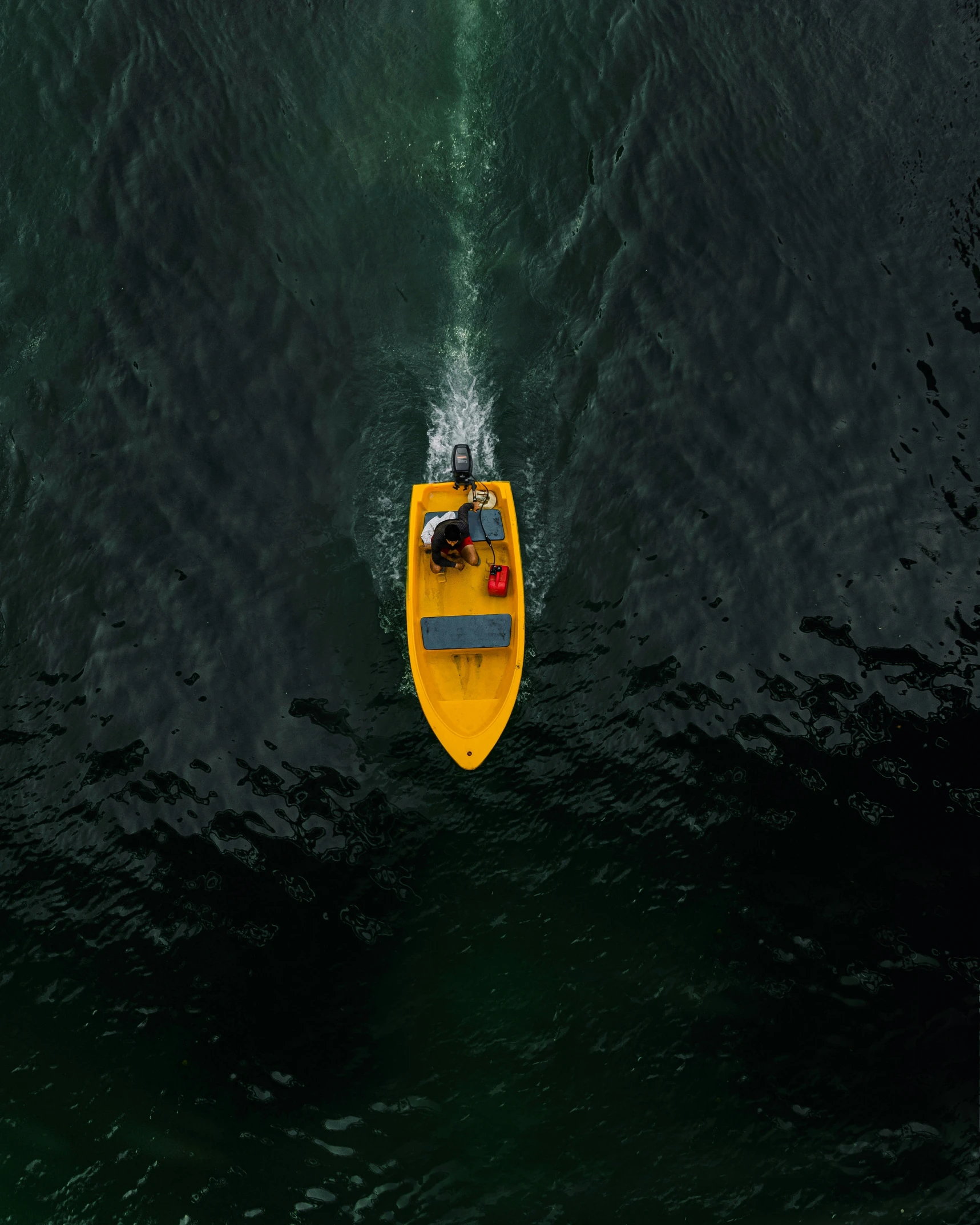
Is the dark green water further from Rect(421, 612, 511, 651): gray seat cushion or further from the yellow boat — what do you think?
Rect(421, 612, 511, 651): gray seat cushion

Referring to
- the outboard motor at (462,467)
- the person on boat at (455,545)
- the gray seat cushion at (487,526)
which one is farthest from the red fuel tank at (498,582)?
the outboard motor at (462,467)

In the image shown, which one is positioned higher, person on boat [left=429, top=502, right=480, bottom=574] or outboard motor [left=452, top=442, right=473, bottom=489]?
outboard motor [left=452, top=442, right=473, bottom=489]

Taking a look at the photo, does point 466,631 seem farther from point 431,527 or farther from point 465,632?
point 431,527

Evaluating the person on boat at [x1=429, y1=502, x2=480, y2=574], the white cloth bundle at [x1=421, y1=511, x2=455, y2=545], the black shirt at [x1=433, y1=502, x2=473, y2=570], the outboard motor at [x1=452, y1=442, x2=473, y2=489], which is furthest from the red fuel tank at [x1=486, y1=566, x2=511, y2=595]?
the outboard motor at [x1=452, y1=442, x2=473, y2=489]

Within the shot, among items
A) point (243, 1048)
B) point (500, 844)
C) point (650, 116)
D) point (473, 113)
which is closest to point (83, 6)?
point (473, 113)

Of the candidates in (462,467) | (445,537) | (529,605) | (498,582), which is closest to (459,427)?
(462,467)

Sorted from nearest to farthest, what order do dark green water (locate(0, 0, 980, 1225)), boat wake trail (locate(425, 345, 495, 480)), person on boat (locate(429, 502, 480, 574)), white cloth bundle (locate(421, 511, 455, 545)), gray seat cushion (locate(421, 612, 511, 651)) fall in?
dark green water (locate(0, 0, 980, 1225))
gray seat cushion (locate(421, 612, 511, 651))
person on boat (locate(429, 502, 480, 574))
white cloth bundle (locate(421, 511, 455, 545))
boat wake trail (locate(425, 345, 495, 480))

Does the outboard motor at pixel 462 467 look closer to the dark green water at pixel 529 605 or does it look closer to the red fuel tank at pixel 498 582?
the dark green water at pixel 529 605

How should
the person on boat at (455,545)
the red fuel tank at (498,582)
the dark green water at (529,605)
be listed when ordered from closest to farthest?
the dark green water at (529,605) → the person on boat at (455,545) → the red fuel tank at (498,582)
